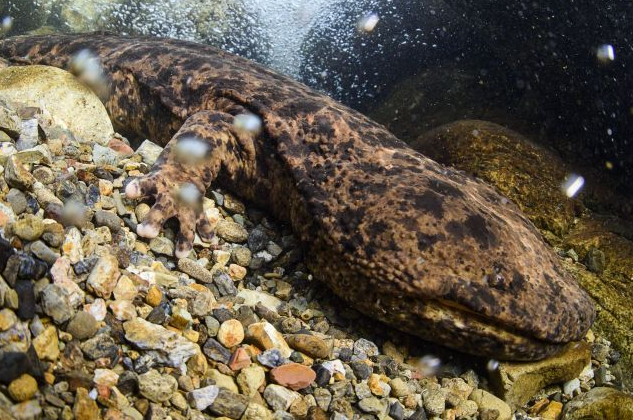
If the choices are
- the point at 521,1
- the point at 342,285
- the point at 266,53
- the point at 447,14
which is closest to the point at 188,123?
the point at 342,285

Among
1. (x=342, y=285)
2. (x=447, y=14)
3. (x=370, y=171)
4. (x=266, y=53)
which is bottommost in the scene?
(x=266, y=53)

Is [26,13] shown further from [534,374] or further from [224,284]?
[534,374]

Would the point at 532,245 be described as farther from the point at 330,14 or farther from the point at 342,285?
the point at 330,14

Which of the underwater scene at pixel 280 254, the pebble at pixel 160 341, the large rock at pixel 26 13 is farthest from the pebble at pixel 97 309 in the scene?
the large rock at pixel 26 13

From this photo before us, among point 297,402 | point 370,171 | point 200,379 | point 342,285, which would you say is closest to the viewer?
point 200,379

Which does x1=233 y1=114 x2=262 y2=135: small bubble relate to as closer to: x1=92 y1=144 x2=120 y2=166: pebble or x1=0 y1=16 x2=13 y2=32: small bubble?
x1=92 y1=144 x2=120 y2=166: pebble

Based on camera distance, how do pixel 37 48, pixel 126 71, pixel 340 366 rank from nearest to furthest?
1. pixel 340 366
2. pixel 126 71
3. pixel 37 48

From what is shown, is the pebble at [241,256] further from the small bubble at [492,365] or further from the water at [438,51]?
the water at [438,51]

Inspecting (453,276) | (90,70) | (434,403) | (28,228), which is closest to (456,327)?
(453,276)
